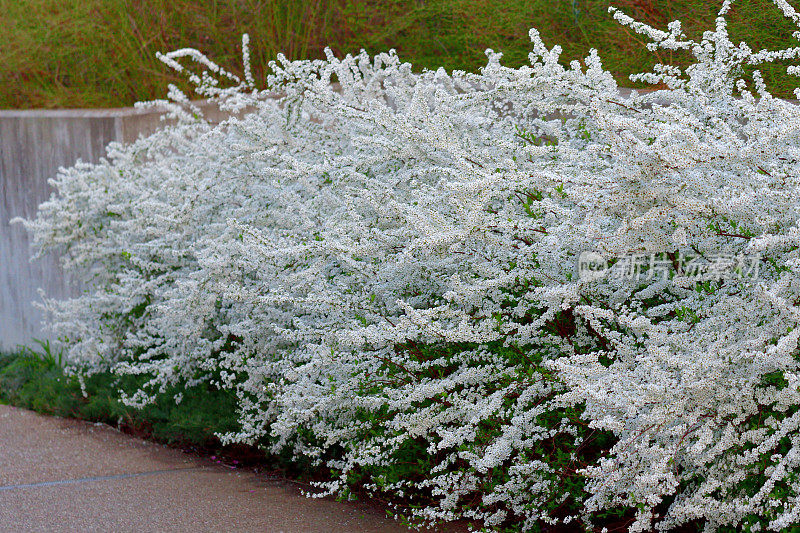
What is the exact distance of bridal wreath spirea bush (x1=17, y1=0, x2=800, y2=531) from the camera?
2994 millimetres

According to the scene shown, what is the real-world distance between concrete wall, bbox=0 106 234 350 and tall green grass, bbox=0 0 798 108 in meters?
0.52

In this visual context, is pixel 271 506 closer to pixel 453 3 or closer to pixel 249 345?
pixel 249 345

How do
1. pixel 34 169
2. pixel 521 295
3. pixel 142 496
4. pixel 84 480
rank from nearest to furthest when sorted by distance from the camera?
pixel 521 295 → pixel 142 496 → pixel 84 480 → pixel 34 169

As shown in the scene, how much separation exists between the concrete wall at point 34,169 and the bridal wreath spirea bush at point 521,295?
280 cm

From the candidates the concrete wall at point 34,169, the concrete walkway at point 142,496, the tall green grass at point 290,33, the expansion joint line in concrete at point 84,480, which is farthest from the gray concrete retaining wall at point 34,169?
the expansion joint line in concrete at point 84,480

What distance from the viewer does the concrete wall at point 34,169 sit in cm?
815

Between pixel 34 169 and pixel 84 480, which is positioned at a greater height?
pixel 34 169

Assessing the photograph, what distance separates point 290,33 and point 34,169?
2.80m

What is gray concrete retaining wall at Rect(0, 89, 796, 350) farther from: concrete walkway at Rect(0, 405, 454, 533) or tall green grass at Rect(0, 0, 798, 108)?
concrete walkway at Rect(0, 405, 454, 533)

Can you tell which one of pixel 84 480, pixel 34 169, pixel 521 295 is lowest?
pixel 84 480

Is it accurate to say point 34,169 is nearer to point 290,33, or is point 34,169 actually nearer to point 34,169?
point 34,169

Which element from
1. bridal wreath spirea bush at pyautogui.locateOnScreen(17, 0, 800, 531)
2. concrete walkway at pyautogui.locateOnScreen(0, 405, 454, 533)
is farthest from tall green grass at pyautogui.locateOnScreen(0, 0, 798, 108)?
concrete walkway at pyautogui.locateOnScreen(0, 405, 454, 533)

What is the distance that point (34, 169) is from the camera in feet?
29.3

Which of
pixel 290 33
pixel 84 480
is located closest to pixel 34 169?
pixel 290 33
